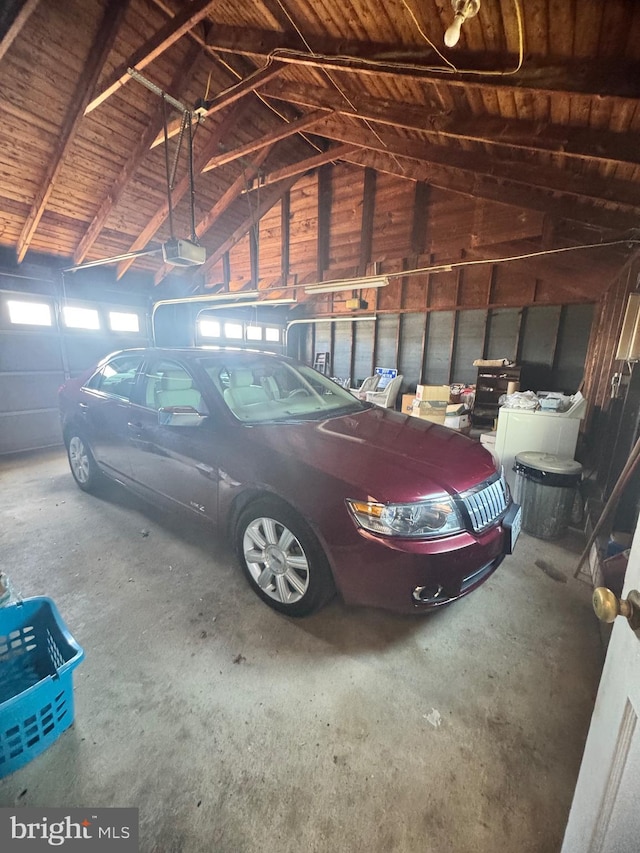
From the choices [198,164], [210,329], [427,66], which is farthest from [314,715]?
[210,329]

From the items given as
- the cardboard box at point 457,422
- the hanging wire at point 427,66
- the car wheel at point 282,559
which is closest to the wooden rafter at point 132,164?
the hanging wire at point 427,66

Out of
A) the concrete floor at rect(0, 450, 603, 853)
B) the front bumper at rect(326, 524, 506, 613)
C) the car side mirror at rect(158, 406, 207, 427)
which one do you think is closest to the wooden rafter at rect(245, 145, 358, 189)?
the car side mirror at rect(158, 406, 207, 427)

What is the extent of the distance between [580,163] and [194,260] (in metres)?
3.91

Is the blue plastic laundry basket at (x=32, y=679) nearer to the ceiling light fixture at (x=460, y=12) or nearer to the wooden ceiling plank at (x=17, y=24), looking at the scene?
the ceiling light fixture at (x=460, y=12)

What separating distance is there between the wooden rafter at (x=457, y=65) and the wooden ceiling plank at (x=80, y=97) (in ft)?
3.67

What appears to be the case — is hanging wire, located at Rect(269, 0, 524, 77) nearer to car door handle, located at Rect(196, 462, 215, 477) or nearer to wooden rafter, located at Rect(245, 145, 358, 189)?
wooden rafter, located at Rect(245, 145, 358, 189)

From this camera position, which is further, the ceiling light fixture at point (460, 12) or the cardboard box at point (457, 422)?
the cardboard box at point (457, 422)

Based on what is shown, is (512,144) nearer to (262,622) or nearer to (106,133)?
(262,622)

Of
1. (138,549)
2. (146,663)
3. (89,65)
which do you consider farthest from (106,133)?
(146,663)

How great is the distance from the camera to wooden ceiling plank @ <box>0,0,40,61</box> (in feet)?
7.96

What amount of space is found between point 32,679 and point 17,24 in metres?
4.54

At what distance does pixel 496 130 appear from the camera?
2.49 metres

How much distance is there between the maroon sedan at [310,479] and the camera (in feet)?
4.99

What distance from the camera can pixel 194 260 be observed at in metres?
3.98
